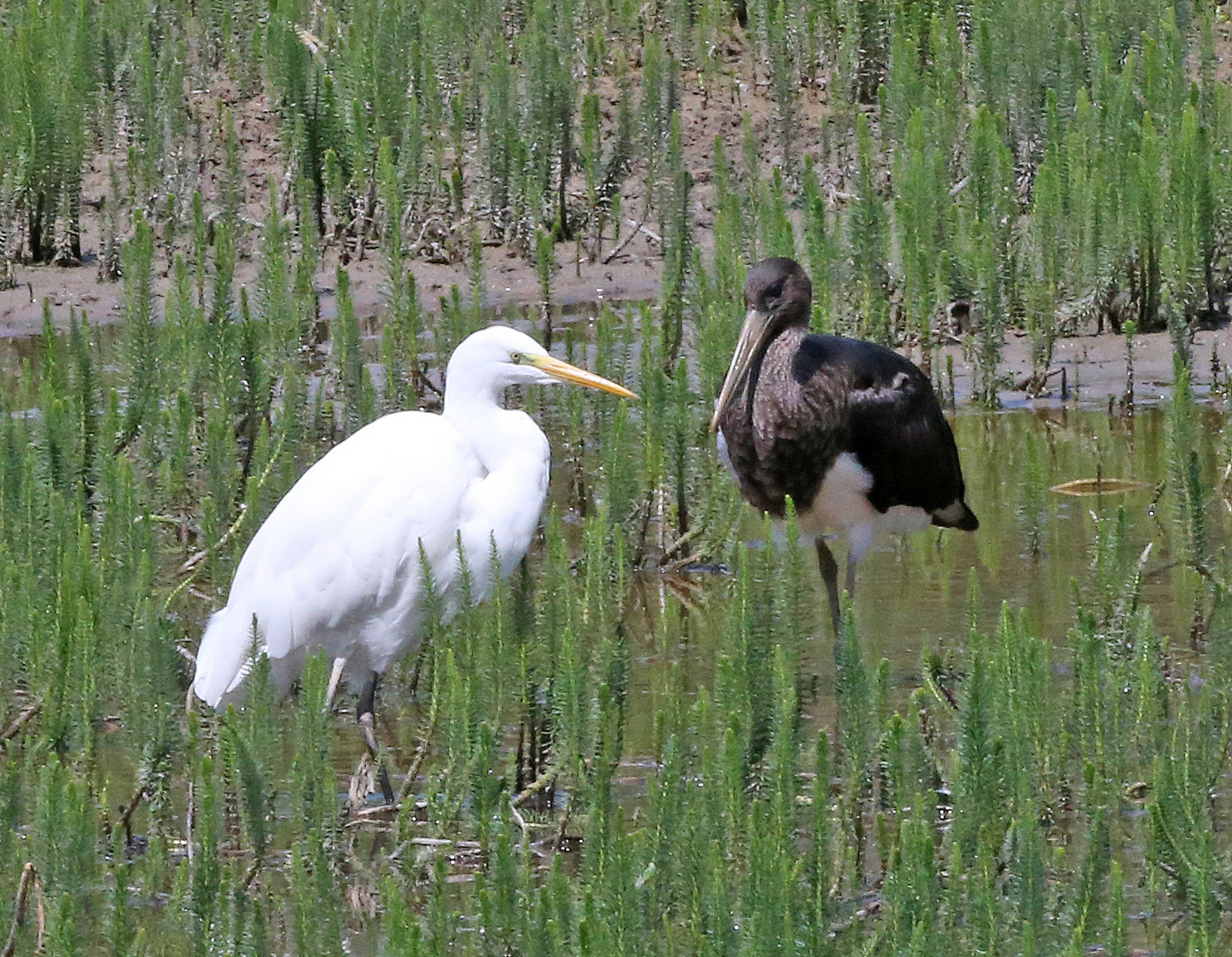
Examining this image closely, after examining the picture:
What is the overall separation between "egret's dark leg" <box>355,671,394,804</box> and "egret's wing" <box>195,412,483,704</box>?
0.10 metres

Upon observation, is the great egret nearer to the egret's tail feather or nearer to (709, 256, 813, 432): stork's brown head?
the egret's tail feather

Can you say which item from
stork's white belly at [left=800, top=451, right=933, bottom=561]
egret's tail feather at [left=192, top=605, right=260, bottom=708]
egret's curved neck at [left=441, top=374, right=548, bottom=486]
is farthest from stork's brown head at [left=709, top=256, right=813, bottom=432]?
egret's tail feather at [left=192, top=605, right=260, bottom=708]

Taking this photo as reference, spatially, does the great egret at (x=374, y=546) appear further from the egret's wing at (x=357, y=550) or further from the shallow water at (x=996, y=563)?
the shallow water at (x=996, y=563)

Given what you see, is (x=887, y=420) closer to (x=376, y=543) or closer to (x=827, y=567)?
(x=827, y=567)

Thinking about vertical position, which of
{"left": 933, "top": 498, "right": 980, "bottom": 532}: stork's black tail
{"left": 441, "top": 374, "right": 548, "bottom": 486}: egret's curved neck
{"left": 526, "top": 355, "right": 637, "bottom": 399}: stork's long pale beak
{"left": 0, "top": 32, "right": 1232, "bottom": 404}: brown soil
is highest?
{"left": 0, "top": 32, "right": 1232, "bottom": 404}: brown soil

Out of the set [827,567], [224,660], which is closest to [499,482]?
[224,660]

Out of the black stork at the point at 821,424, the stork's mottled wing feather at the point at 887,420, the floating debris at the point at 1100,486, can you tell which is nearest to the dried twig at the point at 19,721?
the black stork at the point at 821,424

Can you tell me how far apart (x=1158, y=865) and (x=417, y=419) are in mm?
2250

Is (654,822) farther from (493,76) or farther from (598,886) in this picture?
(493,76)

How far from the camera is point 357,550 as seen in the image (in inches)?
199

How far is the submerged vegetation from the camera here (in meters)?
3.47

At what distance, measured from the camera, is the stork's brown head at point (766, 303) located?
19.4 ft

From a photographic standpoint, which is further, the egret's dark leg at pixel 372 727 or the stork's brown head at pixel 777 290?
the stork's brown head at pixel 777 290

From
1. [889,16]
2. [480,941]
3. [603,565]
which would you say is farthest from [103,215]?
[480,941]
